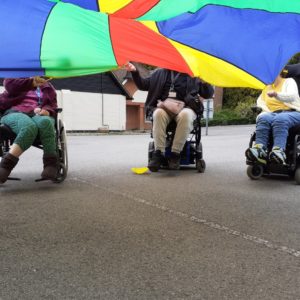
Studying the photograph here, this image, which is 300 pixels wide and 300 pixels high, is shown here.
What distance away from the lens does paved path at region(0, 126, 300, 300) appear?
227 centimetres

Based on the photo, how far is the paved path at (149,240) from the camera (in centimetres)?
227

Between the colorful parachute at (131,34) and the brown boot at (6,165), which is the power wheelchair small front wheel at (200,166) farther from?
the brown boot at (6,165)

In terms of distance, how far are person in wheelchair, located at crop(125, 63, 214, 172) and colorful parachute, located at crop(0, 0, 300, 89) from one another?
1.84 m

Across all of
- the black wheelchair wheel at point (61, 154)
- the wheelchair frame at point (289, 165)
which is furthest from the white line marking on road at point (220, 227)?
the wheelchair frame at point (289, 165)

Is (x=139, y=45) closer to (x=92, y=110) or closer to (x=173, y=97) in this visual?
(x=173, y=97)

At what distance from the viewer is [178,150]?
5812mm

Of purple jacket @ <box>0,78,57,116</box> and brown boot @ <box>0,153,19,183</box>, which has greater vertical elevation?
purple jacket @ <box>0,78,57,116</box>

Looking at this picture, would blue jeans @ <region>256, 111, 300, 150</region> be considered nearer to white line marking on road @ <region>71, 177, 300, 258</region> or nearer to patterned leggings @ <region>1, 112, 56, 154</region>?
white line marking on road @ <region>71, 177, 300, 258</region>

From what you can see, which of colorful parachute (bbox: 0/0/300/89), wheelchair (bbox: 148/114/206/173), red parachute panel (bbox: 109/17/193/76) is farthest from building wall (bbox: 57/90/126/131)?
colorful parachute (bbox: 0/0/300/89)

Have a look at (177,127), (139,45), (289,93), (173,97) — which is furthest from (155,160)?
(139,45)

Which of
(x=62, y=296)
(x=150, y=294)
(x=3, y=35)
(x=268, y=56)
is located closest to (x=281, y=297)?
(x=150, y=294)

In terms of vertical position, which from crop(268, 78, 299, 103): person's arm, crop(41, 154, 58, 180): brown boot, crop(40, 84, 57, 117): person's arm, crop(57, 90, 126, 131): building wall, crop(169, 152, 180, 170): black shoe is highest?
crop(268, 78, 299, 103): person's arm

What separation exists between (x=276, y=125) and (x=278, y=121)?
5 centimetres

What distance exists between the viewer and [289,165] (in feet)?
17.5
